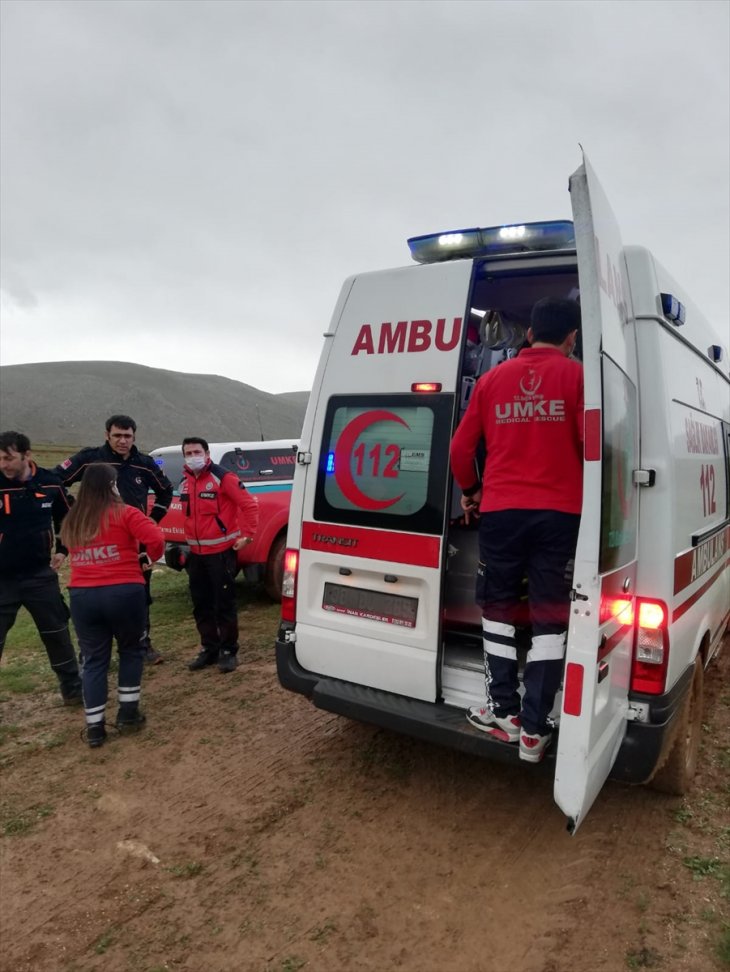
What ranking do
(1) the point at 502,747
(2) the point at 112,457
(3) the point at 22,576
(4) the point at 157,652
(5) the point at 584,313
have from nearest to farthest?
(5) the point at 584,313, (1) the point at 502,747, (3) the point at 22,576, (2) the point at 112,457, (4) the point at 157,652

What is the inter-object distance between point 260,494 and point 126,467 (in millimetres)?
2372

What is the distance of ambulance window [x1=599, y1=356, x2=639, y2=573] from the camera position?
7.72 ft

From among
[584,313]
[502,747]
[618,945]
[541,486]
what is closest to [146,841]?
[502,747]

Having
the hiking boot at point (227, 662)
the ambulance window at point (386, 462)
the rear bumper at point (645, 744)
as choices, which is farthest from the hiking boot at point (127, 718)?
the rear bumper at point (645, 744)

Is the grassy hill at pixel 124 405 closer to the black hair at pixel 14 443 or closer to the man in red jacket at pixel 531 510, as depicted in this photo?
the black hair at pixel 14 443

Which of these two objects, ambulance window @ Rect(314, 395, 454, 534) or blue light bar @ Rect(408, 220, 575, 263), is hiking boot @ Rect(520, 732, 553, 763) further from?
blue light bar @ Rect(408, 220, 575, 263)

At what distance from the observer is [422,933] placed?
8.41 ft

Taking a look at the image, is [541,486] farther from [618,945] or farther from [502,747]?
[618,945]

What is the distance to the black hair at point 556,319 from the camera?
282cm

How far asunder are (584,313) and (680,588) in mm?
1401

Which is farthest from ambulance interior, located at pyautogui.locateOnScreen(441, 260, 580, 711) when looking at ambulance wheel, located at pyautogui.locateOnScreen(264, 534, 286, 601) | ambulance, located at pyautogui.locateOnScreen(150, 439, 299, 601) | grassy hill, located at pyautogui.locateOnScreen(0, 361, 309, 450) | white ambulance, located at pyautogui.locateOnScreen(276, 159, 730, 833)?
grassy hill, located at pyautogui.locateOnScreen(0, 361, 309, 450)

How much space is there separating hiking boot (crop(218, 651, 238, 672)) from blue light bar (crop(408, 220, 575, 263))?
3533 millimetres

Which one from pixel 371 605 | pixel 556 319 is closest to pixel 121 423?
pixel 371 605

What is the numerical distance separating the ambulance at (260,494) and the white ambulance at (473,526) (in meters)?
3.58
